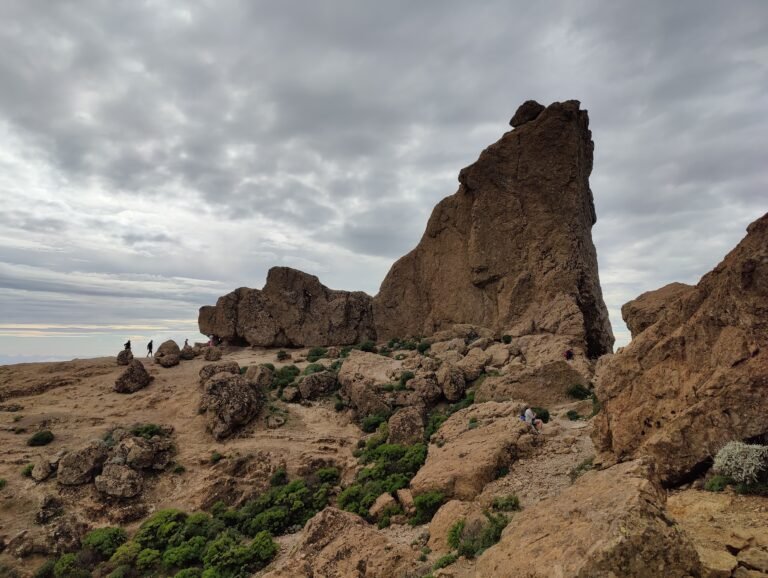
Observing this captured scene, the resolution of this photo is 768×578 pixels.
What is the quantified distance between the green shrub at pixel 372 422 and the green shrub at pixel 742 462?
20314 millimetres

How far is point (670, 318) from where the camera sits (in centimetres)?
1051

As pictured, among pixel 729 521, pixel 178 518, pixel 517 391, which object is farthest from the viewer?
pixel 517 391

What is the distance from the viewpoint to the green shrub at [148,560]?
1677cm

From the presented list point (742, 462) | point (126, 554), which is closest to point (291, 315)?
point (126, 554)

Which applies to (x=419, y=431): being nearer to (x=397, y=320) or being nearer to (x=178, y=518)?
(x=178, y=518)

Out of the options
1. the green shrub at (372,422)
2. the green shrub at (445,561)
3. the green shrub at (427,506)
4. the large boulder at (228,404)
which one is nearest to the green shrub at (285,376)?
the large boulder at (228,404)

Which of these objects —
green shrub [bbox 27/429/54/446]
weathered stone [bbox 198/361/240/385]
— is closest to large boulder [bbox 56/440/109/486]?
green shrub [bbox 27/429/54/446]

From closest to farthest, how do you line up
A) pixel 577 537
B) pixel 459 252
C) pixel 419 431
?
pixel 577 537, pixel 419 431, pixel 459 252

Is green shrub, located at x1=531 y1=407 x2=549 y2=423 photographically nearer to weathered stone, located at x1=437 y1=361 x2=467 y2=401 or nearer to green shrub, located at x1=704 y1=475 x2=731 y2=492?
weathered stone, located at x1=437 y1=361 x2=467 y2=401

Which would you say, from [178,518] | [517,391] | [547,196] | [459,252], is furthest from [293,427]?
[547,196]

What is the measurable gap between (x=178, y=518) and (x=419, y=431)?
38.5 ft

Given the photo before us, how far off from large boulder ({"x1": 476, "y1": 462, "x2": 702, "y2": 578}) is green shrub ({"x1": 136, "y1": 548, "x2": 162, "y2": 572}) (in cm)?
1620

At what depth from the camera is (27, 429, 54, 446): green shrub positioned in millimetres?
24328

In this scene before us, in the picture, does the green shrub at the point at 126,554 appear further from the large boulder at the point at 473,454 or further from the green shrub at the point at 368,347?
the green shrub at the point at 368,347
